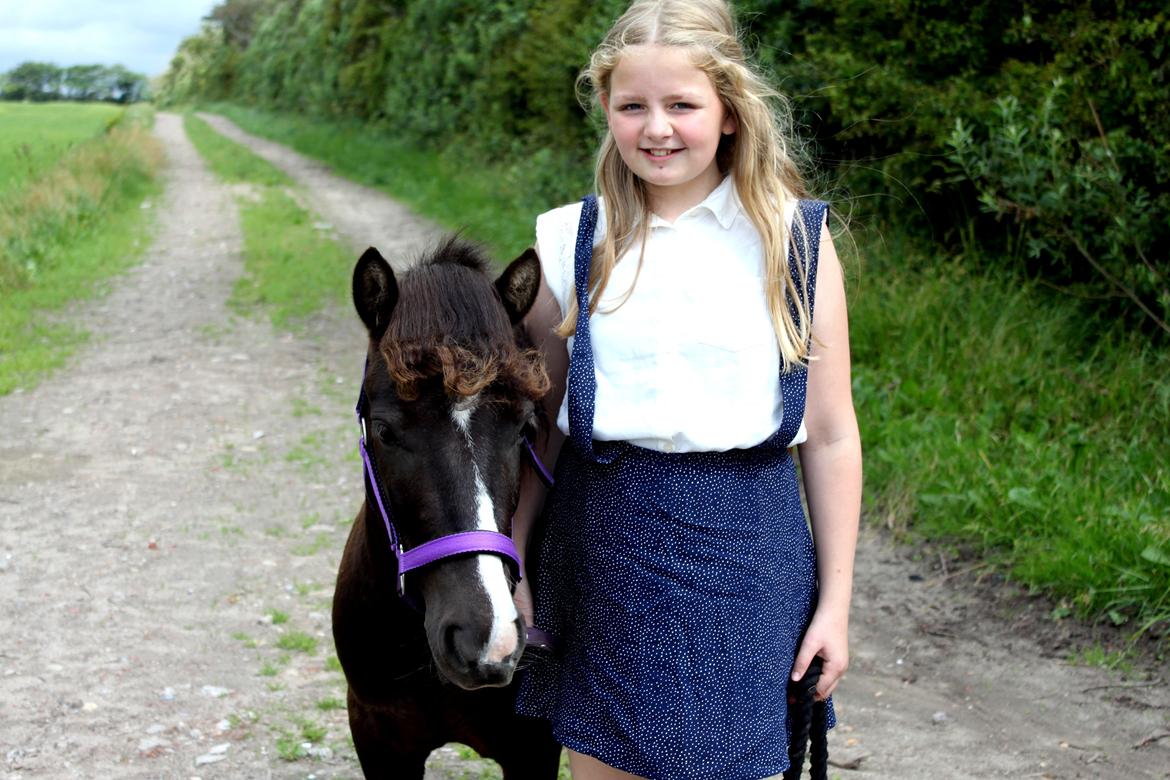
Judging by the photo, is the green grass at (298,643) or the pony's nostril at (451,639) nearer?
the pony's nostril at (451,639)

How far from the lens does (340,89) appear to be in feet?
86.2

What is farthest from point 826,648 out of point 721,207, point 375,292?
point 375,292

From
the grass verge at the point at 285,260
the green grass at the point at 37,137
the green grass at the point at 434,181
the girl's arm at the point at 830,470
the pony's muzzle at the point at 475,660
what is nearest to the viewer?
the pony's muzzle at the point at 475,660

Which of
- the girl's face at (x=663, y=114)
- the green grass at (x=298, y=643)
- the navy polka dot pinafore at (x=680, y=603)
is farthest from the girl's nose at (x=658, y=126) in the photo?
the green grass at (x=298, y=643)

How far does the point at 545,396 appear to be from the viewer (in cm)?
234

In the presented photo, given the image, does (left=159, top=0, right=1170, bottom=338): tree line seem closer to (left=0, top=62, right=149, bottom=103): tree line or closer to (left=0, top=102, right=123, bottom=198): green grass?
(left=0, top=102, right=123, bottom=198): green grass

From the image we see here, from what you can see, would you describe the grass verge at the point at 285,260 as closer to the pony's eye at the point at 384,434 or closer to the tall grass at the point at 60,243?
the tall grass at the point at 60,243

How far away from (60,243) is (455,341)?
12.3 m

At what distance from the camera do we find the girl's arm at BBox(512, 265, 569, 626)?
2.35 m

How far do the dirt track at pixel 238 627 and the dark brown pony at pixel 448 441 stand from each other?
1.85 ft

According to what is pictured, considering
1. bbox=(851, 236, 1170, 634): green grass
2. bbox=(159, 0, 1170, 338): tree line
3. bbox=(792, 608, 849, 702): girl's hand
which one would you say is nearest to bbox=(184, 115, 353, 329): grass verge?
bbox=(159, 0, 1170, 338): tree line

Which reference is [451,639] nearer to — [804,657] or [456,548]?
[456,548]

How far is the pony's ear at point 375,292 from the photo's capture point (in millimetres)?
2283

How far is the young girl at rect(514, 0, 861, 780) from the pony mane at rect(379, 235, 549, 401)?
108 mm
